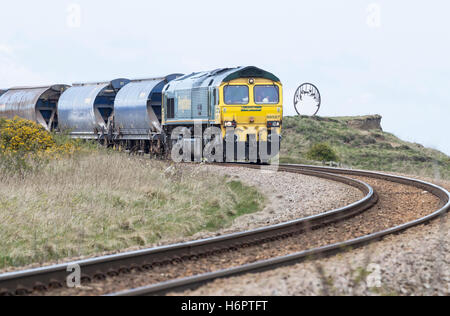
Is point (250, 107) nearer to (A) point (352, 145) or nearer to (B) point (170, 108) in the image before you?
(B) point (170, 108)

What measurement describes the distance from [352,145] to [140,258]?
132 feet

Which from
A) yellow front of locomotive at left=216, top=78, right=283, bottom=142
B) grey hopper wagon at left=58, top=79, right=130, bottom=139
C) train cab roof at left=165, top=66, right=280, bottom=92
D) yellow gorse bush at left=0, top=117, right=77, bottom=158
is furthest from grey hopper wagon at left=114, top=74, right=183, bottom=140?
yellow gorse bush at left=0, top=117, right=77, bottom=158

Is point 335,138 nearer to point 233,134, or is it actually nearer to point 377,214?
point 233,134

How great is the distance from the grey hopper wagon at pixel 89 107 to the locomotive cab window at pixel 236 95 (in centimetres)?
857

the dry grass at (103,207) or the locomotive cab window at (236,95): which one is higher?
the locomotive cab window at (236,95)

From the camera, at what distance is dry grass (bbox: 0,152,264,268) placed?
26.6 ft

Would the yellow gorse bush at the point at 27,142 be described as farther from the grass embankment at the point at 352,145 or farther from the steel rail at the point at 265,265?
the grass embankment at the point at 352,145

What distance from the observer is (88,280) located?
5.64 metres

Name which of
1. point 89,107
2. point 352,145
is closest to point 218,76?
point 89,107

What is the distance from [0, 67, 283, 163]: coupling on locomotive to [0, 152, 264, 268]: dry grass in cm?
392

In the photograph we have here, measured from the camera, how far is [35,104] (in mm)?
25969

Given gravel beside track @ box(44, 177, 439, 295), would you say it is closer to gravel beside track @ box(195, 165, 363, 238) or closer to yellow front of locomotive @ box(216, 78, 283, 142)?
gravel beside track @ box(195, 165, 363, 238)

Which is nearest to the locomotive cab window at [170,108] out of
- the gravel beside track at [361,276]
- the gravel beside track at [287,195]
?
the gravel beside track at [287,195]

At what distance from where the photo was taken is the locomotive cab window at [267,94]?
61.4 feet
